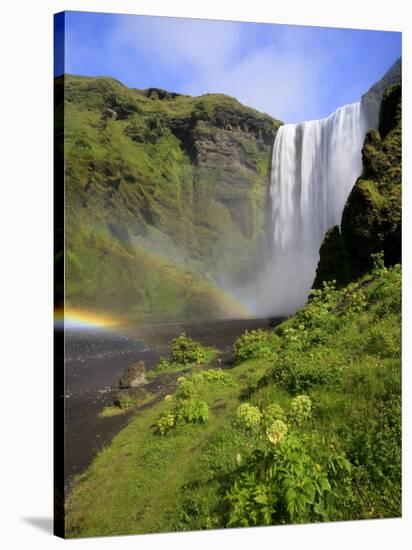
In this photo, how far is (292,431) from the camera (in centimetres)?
1022

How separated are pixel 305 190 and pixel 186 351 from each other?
3.00 meters

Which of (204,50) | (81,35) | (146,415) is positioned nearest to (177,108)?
(204,50)

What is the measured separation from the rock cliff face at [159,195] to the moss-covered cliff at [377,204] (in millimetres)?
1326

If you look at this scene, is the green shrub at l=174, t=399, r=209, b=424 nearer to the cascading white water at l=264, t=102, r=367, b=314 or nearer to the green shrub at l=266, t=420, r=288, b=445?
the green shrub at l=266, t=420, r=288, b=445

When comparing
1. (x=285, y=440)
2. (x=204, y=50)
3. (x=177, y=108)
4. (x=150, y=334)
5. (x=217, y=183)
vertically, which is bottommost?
(x=285, y=440)

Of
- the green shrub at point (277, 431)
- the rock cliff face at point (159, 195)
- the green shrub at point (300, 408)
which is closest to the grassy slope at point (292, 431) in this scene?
the green shrub at point (300, 408)

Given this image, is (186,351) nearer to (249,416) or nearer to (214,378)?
(214,378)

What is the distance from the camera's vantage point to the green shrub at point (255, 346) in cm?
1086

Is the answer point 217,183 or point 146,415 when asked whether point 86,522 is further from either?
point 217,183

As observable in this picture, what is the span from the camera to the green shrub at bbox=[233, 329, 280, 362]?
10.9 meters

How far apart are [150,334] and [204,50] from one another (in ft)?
11.5

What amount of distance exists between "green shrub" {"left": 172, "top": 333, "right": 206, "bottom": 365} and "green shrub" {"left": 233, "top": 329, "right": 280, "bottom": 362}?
53 cm

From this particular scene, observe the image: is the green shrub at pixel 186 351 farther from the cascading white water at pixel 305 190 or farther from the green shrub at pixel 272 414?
the cascading white water at pixel 305 190

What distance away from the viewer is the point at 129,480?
9.64 metres
